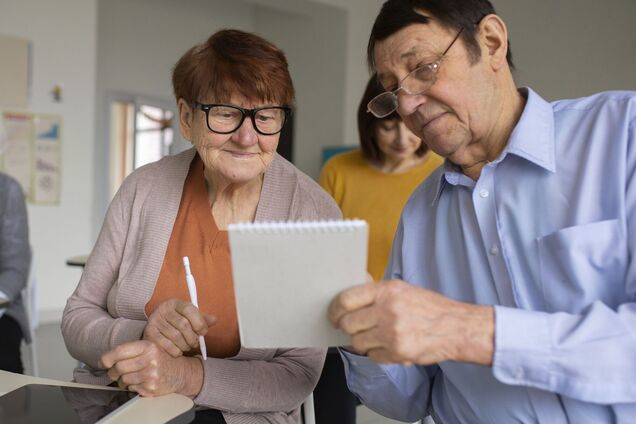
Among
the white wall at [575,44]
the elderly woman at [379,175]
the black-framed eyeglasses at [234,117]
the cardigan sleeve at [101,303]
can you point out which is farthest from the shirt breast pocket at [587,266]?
the white wall at [575,44]

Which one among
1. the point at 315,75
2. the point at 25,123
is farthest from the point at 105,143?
the point at 315,75

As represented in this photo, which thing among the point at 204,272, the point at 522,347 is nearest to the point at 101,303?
the point at 204,272

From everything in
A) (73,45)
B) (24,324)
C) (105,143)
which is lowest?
(24,324)

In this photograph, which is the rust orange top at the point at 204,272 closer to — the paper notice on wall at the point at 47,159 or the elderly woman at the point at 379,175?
the elderly woman at the point at 379,175

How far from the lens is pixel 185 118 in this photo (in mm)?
1700

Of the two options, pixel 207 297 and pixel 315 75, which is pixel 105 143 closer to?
pixel 315 75

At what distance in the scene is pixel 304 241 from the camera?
0.95 m

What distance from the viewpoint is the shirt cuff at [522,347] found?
1.00 meters

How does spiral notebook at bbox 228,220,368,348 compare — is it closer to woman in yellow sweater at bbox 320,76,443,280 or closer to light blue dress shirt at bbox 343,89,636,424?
light blue dress shirt at bbox 343,89,636,424

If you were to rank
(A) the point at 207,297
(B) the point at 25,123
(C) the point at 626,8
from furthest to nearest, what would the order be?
(B) the point at 25,123
(C) the point at 626,8
(A) the point at 207,297

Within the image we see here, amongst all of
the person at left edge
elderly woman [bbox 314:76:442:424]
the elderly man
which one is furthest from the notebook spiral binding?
the person at left edge

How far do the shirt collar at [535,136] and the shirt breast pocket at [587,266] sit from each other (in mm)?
142

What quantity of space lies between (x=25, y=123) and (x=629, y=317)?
21.7 ft

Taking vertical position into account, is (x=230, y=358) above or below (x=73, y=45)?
below
